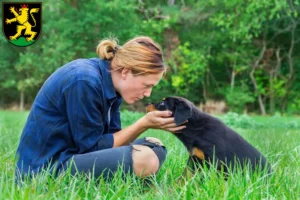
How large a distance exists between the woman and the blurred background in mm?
14191

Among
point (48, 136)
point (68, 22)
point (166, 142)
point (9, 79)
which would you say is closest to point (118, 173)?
point (48, 136)

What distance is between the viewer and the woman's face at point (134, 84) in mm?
3615

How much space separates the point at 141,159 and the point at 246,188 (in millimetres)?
925

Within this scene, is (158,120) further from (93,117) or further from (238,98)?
(238,98)

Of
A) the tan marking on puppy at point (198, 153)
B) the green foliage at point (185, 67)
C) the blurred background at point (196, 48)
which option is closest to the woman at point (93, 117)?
the tan marking on puppy at point (198, 153)

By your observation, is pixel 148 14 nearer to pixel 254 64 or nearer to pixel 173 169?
pixel 254 64

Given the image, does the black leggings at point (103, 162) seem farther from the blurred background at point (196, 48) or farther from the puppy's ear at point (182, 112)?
the blurred background at point (196, 48)

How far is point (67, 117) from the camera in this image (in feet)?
11.5

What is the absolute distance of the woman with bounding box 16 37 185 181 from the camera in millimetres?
3404

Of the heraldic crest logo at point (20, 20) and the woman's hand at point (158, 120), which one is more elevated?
the heraldic crest logo at point (20, 20)

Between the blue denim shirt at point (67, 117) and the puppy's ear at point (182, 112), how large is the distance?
1.71 ft

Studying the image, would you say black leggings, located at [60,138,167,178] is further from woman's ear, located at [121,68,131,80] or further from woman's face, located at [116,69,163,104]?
woman's ear, located at [121,68,131,80]

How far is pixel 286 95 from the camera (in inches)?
818

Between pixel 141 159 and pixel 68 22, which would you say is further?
pixel 68 22
